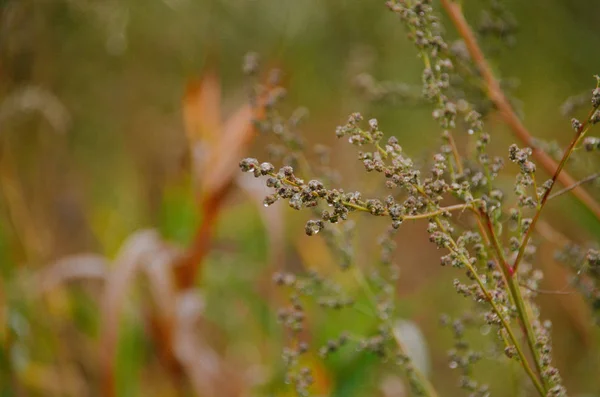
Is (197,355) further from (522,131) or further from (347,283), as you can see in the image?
(522,131)

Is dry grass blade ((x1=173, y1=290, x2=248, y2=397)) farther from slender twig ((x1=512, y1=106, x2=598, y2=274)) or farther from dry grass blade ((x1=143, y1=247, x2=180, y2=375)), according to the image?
slender twig ((x1=512, y1=106, x2=598, y2=274))

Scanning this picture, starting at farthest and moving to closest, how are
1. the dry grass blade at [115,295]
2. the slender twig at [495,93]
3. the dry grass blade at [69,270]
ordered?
the dry grass blade at [69,270] → the dry grass blade at [115,295] → the slender twig at [495,93]

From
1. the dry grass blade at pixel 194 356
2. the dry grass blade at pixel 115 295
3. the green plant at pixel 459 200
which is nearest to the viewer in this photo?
the green plant at pixel 459 200

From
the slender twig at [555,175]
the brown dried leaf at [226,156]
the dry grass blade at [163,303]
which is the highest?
the brown dried leaf at [226,156]

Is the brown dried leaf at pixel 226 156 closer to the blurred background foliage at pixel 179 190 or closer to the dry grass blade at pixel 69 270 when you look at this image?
the blurred background foliage at pixel 179 190

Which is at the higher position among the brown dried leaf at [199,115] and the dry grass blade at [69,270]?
the brown dried leaf at [199,115]

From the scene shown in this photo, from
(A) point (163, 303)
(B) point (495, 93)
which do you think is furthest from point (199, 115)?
(B) point (495, 93)

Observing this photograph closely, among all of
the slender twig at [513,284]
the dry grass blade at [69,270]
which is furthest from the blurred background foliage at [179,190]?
the slender twig at [513,284]

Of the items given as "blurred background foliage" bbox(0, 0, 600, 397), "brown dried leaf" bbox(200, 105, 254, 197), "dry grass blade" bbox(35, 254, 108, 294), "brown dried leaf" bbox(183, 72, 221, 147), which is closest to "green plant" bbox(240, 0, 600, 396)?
"blurred background foliage" bbox(0, 0, 600, 397)
